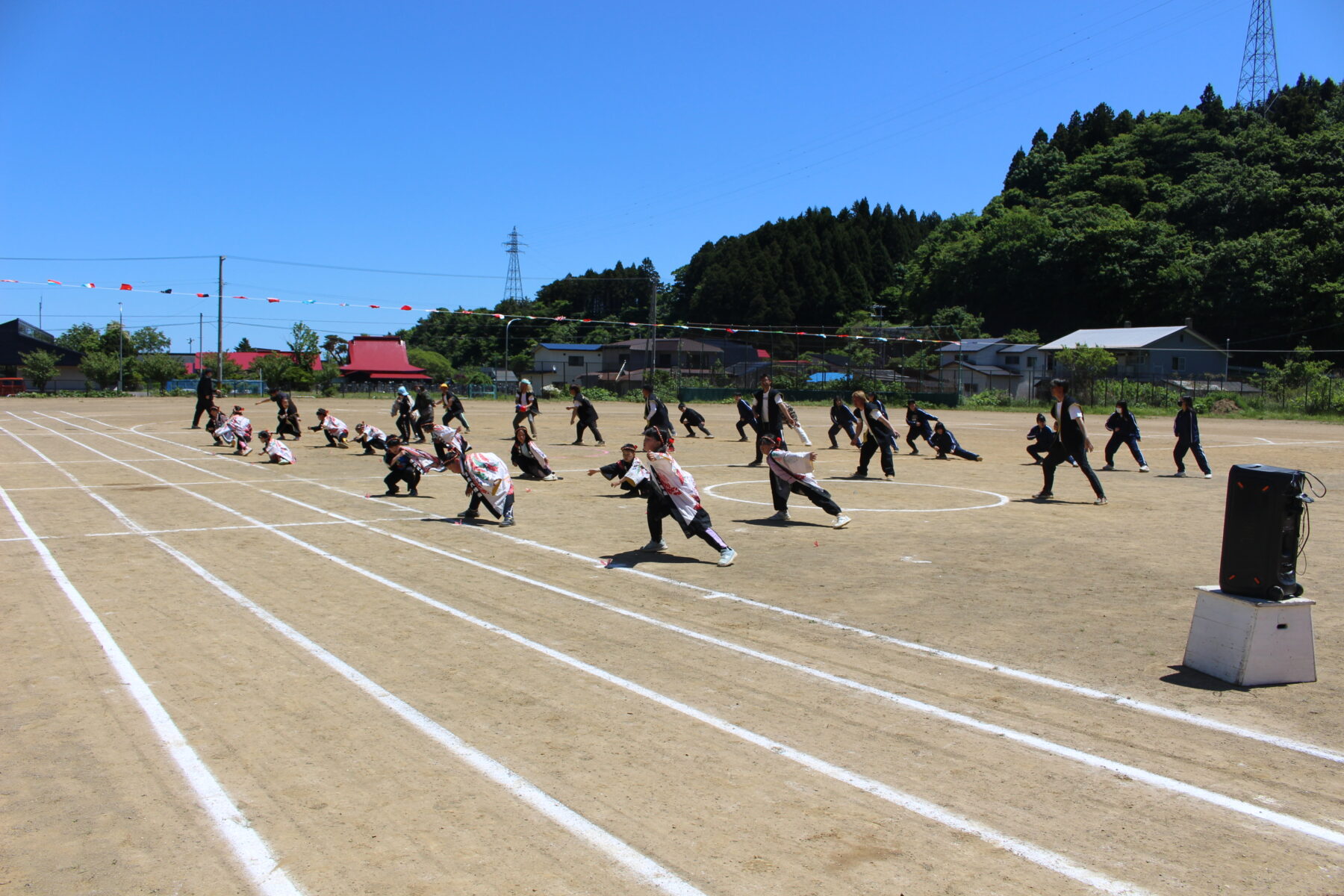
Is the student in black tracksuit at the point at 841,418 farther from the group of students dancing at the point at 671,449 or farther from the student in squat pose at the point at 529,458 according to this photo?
the student in squat pose at the point at 529,458

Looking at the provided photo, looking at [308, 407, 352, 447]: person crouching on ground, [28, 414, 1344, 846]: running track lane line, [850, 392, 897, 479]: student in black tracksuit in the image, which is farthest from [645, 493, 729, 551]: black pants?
[308, 407, 352, 447]: person crouching on ground

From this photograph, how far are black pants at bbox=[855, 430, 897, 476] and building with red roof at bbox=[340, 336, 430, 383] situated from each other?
2948 inches

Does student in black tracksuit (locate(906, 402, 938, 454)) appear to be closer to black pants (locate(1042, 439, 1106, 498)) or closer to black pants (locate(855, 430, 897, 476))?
black pants (locate(855, 430, 897, 476))

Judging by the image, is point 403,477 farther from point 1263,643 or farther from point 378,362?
point 378,362

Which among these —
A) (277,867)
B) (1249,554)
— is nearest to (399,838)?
(277,867)

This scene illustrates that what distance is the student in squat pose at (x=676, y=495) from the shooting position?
34.8 feet

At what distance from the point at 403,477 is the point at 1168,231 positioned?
81.7m

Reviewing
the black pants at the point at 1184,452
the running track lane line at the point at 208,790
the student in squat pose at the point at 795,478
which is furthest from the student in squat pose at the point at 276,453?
the black pants at the point at 1184,452

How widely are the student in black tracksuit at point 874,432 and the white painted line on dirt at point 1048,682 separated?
907 centimetres

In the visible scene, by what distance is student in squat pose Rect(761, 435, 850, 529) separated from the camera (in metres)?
12.9

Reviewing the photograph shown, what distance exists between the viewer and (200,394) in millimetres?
30047

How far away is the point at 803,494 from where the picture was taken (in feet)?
42.6

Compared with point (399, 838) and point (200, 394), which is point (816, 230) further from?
point (399, 838)

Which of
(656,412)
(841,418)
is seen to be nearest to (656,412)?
(656,412)
